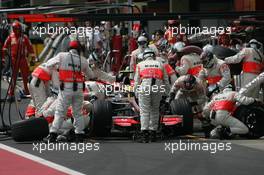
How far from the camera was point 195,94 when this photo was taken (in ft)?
62.1

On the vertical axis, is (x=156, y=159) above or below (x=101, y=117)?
below

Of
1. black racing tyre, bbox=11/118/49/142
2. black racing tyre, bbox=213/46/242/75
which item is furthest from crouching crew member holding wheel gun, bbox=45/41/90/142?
black racing tyre, bbox=213/46/242/75

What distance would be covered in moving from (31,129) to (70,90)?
1.03m

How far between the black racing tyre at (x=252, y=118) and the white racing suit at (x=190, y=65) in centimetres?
302

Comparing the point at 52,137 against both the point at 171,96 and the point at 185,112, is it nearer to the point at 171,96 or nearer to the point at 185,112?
the point at 185,112

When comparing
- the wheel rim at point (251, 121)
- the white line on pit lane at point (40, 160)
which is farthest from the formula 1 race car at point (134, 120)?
the white line on pit lane at point (40, 160)

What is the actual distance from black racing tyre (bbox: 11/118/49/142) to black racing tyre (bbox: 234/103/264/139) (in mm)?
Result: 3740

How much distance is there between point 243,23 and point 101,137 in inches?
174

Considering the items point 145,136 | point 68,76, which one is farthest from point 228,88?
point 68,76

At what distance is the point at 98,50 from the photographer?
27.8m

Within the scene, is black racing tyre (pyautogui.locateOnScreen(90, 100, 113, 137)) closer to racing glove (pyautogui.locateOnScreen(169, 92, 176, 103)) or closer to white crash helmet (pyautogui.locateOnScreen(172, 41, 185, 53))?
racing glove (pyautogui.locateOnScreen(169, 92, 176, 103))

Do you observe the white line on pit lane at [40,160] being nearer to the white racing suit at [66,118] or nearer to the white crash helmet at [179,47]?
the white racing suit at [66,118]

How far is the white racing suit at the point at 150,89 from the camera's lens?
16922mm

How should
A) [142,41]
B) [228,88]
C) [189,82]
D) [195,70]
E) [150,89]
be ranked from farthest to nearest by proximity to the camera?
[142,41]
[195,70]
[189,82]
[228,88]
[150,89]
